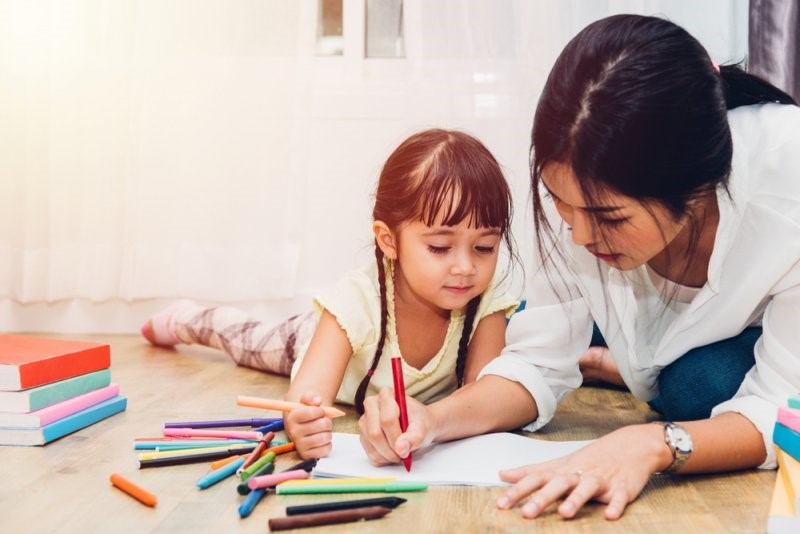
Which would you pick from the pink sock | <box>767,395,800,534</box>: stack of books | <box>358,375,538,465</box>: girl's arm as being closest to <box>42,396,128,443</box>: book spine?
<box>358,375,538,465</box>: girl's arm

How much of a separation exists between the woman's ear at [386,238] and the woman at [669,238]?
27 cm

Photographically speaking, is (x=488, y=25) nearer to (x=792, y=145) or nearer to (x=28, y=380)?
(x=792, y=145)

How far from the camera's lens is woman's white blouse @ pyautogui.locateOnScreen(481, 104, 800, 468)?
104 centimetres

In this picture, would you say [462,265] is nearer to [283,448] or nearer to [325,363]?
[325,363]

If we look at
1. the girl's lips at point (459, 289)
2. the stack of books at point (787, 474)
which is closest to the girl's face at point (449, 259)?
the girl's lips at point (459, 289)

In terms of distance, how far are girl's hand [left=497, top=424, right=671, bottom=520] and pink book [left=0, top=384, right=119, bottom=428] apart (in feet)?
2.19

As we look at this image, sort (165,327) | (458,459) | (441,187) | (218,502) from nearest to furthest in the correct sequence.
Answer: (218,502) → (458,459) → (441,187) → (165,327)

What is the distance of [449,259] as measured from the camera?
1.30 metres

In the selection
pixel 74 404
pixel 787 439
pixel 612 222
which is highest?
pixel 612 222

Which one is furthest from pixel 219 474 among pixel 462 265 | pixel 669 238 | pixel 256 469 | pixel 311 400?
pixel 669 238

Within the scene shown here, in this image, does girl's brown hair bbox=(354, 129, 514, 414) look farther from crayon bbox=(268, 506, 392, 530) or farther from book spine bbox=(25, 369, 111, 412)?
crayon bbox=(268, 506, 392, 530)

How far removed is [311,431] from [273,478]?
0.38 ft

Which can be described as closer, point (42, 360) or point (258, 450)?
point (258, 450)

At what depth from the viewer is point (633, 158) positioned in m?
0.96
